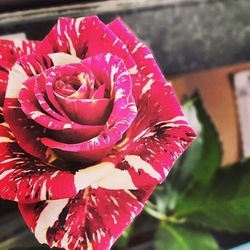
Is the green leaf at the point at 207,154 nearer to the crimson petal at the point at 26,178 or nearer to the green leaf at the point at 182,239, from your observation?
the green leaf at the point at 182,239

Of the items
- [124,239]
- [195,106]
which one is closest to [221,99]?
[195,106]

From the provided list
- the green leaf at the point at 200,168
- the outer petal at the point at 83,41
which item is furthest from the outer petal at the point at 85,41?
the green leaf at the point at 200,168

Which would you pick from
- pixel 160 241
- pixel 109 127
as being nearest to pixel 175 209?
pixel 160 241

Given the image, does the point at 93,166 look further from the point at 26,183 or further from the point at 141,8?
the point at 141,8

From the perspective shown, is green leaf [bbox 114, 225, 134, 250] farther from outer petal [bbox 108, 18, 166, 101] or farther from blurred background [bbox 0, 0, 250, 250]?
outer petal [bbox 108, 18, 166, 101]

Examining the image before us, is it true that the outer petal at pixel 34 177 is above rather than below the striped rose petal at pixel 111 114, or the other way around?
below

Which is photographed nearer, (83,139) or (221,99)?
(83,139)

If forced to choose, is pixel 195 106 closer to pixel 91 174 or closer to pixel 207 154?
pixel 207 154
